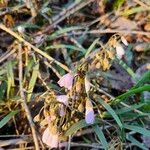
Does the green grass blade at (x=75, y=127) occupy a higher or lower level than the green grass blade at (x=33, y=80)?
lower

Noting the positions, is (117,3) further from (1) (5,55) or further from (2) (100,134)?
(2) (100,134)

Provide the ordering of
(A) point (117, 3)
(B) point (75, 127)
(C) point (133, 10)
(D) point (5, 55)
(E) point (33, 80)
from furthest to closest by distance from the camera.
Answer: (A) point (117, 3) < (C) point (133, 10) < (D) point (5, 55) < (E) point (33, 80) < (B) point (75, 127)

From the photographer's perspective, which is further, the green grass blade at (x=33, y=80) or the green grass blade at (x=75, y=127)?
the green grass blade at (x=33, y=80)

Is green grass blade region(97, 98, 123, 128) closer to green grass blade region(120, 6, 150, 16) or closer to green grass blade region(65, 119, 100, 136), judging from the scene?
green grass blade region(65, 119, 100, 136)

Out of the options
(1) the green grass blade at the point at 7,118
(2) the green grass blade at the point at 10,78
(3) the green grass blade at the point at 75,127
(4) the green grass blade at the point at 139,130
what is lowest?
(4) the green grass blade at the point at 139,130

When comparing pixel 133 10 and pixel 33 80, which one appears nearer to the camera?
pixel 33 80

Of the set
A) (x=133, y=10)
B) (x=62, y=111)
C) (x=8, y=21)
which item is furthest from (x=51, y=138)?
(x=133, y=10)

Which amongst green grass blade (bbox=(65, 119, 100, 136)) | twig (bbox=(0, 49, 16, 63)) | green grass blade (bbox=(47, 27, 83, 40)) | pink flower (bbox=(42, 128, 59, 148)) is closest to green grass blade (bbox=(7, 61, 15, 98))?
twig (bbox=(0, 49, 16, 63))

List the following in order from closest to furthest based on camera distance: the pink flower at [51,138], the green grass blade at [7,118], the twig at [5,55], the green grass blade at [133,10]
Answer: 1. the pink flower at [51,138]
2. the green grass blade at [7,118]
3. the twig at [5,55]
4. the green grass blade at [133,10]

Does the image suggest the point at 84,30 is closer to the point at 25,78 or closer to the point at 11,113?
the point at 25,78

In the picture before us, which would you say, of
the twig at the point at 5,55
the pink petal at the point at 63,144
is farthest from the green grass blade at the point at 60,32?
the pink petal at the point at 63,144

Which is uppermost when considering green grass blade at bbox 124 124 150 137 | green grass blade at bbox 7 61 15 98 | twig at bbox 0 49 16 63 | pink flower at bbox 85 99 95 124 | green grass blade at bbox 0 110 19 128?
twig at bbox 0 49 16 63

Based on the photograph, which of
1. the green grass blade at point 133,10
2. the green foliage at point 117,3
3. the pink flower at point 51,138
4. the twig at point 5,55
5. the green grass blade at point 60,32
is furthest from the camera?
the green foliage at point 117,3

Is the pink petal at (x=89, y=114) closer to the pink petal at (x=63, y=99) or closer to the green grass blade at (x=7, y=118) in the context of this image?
the pink petal at (x=63, y=99)
